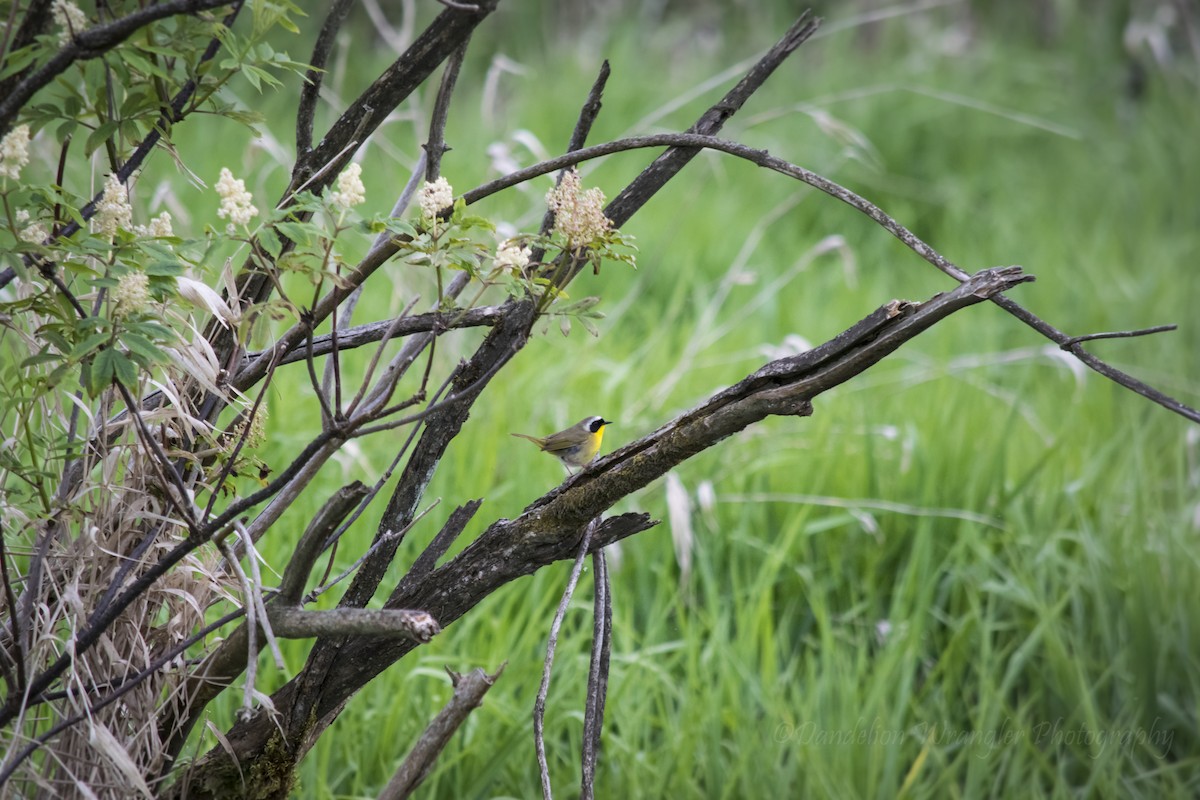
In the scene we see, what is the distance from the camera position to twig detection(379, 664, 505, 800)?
1.36 meters

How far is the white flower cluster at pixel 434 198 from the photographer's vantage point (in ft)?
4.31

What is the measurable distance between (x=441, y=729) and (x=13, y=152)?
90cm

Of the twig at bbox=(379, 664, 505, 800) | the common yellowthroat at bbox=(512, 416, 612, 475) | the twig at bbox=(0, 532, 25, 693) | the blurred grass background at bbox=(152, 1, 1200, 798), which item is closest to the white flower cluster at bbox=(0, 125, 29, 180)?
the twig at bbox=(0, 532, 25, 693)

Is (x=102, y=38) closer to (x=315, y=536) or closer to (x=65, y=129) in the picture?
(x=65, y=129)

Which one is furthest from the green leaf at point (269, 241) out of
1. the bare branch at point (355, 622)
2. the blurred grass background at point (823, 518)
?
the blurred grass background at point (823, 518)

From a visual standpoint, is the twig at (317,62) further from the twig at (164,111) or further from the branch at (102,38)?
the branch at (102,38)

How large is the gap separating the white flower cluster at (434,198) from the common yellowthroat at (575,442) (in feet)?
7.11

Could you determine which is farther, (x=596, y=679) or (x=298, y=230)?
(x=596, y=679)

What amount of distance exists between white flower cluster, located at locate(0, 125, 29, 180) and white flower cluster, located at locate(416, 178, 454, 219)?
49cm

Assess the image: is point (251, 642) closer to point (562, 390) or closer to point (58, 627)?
point (58, 627)

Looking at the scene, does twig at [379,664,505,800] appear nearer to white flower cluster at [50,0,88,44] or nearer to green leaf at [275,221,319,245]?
green leaf at [275,221,319,245]

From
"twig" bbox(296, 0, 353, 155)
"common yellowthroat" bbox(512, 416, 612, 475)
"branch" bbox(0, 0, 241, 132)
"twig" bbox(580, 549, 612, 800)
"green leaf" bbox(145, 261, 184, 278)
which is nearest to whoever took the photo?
"branch" bbox(0, 0, 241, 132)

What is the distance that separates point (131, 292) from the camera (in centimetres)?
126

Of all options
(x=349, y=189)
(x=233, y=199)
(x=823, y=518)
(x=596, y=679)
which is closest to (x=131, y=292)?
(x=233, y=199)
